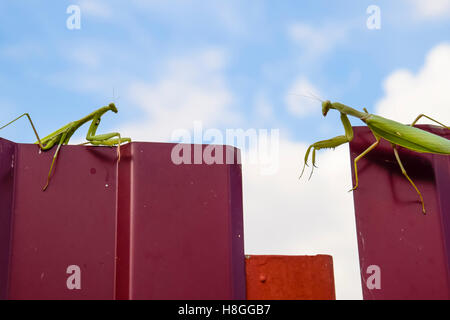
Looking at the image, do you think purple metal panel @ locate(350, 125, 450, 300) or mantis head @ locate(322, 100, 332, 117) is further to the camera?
mantis head @ locate(322, 100, 332, 117)

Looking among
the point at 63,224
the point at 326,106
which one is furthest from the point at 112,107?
the point at 326,106

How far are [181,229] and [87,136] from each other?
128 cm

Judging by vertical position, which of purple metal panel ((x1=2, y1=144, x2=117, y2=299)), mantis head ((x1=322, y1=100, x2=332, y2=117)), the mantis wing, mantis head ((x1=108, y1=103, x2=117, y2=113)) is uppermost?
mantis head ((x1=108, y1=103, x2=117, y2=113))

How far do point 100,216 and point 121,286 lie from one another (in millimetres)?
547

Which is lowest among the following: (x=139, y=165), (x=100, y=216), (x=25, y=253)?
(x=25, y=253)

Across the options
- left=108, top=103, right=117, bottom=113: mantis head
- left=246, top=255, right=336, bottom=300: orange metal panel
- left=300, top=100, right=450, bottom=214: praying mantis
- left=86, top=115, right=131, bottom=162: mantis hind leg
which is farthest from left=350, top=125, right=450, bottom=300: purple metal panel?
left=108, top=103, right=117, bottom=113: mantis head

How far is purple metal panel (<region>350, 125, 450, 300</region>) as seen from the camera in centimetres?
374

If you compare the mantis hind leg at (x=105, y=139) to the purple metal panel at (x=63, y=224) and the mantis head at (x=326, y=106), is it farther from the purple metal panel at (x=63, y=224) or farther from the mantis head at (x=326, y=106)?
the mantis head at (x=326, y=106)

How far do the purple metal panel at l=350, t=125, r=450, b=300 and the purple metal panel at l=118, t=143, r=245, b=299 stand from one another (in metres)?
1.05

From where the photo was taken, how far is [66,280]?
3.51m

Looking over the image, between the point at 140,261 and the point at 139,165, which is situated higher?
the point at 139,165

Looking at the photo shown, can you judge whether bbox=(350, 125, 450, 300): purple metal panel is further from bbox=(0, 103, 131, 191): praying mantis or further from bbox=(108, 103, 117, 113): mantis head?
bbox=(108, 103, 117, 113): mantis head
